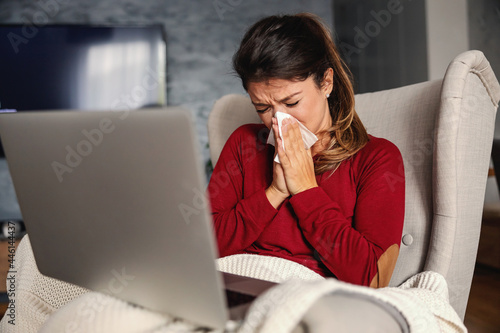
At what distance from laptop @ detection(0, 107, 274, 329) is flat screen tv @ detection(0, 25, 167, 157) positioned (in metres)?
2.58

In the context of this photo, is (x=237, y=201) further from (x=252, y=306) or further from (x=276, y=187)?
(x=252, y=306)

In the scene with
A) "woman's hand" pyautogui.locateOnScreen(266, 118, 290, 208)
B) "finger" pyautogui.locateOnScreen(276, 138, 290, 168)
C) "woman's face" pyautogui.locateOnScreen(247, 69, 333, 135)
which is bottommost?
"woman's hand" pyautogui.locateOnScreen(266, 118, 290, 208)

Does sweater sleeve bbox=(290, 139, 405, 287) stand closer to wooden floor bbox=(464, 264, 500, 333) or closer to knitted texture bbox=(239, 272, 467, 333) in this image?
knitted texture bbox=(239, 272, 467, 333)

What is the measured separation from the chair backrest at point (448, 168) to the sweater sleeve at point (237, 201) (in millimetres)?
325

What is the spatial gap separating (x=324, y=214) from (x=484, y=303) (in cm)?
159

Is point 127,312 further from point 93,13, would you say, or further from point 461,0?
point 93,13

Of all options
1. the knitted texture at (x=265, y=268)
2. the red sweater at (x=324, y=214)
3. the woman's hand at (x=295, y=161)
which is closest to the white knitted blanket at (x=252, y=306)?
the knitted texture at (x=265, y=268)

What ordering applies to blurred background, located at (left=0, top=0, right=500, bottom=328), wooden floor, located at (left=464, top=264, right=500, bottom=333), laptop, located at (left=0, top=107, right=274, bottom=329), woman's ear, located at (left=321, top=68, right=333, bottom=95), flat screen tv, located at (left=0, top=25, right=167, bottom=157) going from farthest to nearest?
flat screen tv, located at (left=0, top=25, right=167, bottom=157) < blurred background, located at (left=0, top=0, right=500, bottom=328) < wooden floor, located at (left=464, top=264, right=500, bottom=333) < woman's ear, located at (left=321, top=68, right=333, bottom=95) < laptop, located at (left=0, top=107, right=274, bottom=329)

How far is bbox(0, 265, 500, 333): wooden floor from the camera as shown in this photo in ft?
6.36

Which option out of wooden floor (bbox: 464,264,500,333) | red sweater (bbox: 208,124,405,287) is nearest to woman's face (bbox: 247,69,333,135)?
red sweater (bbox: 208,124,405,287)

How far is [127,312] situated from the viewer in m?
0.71

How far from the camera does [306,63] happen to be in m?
1.15

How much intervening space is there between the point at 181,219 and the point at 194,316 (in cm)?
13

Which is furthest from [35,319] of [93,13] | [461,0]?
[93,13]
